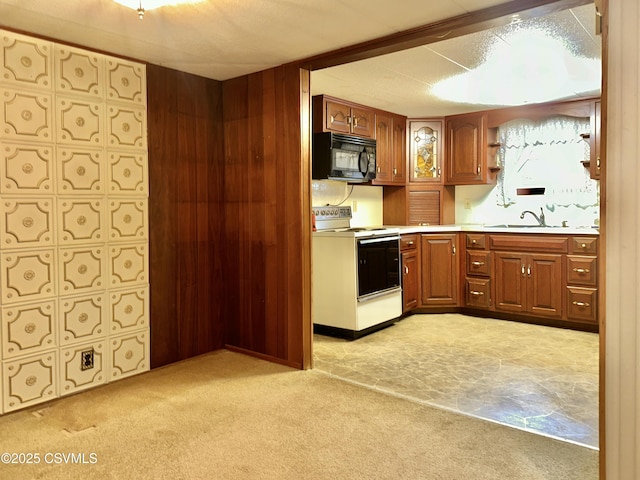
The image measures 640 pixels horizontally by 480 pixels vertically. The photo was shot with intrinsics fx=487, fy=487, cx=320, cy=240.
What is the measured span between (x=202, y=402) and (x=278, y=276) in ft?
3.35

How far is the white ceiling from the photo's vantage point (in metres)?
2.37

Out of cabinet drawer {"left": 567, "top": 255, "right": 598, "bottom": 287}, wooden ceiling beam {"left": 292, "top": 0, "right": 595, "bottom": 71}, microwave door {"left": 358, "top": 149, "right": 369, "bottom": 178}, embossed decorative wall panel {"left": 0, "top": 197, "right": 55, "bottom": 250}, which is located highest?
wooden ceiling beam {"left": 292, "top": 0, "right": 595, "bottom": 71}

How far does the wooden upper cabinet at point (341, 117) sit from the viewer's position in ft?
14.2

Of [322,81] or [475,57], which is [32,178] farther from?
[475,57]

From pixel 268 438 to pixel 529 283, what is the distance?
3206 millimetres

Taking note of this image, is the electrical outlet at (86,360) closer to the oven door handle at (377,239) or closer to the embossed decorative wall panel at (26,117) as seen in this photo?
the embossed decorative wall panel at (26,117)

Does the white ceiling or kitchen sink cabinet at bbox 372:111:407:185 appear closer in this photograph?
the white ceiling

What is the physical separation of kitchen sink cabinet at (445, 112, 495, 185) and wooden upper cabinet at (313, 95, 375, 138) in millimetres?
985

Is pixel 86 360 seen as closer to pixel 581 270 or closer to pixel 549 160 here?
pixel 581 270

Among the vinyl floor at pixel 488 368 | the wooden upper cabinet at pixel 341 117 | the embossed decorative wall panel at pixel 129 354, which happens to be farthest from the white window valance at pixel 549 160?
the embossed decorative wall panel at pixel 129 354

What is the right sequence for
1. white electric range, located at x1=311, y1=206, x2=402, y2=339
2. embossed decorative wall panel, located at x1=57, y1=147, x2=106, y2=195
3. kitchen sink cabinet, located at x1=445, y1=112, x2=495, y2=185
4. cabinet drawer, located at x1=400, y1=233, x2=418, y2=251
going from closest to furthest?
embossed decorative wall panel, located at x1=57, y1=147, x2=106, y2=195 < white electric range, located at x1=311, y1=206, x2=402, y2=339 < cabinet drawer, located at x1=400, y1=233, x2=418, y2=251 < kitchen sink cabinet, located at x1=445, y1=112, x2=495, y2=185

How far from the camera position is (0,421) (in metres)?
2.54

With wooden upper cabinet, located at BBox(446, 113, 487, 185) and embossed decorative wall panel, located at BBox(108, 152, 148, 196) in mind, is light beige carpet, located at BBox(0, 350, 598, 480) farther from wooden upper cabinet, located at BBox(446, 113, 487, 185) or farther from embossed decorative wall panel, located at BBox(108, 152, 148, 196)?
wooden upper cabinet, located at BBox(446, 113, 487, 185)

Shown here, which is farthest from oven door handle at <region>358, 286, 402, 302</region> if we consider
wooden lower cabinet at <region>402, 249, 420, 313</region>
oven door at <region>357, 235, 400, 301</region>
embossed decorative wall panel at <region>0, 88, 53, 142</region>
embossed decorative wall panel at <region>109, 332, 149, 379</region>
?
embossed decorative wall panel at <region>0, 88, 53, 142</region>
